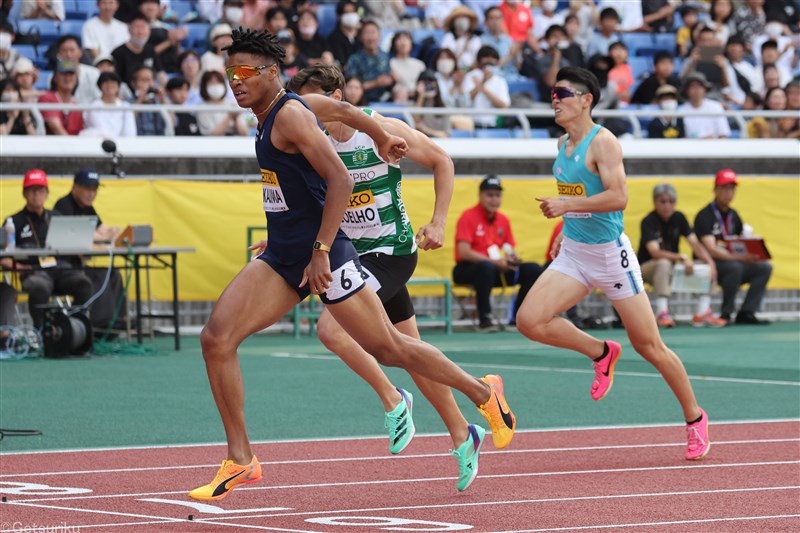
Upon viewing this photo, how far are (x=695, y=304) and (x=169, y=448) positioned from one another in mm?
13840

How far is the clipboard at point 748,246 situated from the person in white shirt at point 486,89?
3656mm

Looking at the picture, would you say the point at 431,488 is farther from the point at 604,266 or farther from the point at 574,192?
the point at 574,192

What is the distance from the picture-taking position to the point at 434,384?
7.95 metres

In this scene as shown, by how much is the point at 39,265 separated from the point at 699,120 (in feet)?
34.7

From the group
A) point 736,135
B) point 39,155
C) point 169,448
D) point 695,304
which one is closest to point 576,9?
point 736,135

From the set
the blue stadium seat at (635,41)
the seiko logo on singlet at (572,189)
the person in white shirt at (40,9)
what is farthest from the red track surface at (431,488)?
the blue stadium seat at (635,41)

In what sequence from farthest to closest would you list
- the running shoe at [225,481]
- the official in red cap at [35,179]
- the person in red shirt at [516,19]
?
the person in red shirt at [516,19] → the official in red cap at [35,179] → the running shoe at [225,481]

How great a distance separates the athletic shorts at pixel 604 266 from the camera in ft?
30.0

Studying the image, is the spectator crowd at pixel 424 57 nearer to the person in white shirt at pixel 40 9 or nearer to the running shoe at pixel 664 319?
the person in white shirt at pixel 40 9

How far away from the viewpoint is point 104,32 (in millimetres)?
19859

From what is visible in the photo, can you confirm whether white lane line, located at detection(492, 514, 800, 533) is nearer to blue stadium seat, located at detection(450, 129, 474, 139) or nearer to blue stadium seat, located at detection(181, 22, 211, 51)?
blue stadium seat, located at detection(450, 129, 474, 139)

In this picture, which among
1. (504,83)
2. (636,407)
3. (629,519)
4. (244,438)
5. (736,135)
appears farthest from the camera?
(736,135)

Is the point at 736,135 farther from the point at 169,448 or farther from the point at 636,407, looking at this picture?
the point at 169,448

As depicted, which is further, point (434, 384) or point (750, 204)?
point (750, 204)
